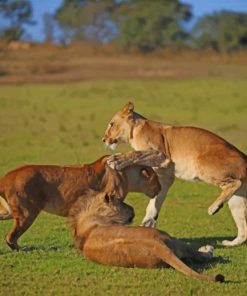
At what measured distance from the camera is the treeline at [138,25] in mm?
64062

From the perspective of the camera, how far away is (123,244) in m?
6.93

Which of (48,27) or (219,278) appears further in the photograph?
(48,27)

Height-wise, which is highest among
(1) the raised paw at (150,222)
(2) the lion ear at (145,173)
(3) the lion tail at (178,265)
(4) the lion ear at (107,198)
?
(2) the lion ear at (145,173)

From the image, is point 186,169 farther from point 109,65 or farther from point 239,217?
point 109,65

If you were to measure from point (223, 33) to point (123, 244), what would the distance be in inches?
2274

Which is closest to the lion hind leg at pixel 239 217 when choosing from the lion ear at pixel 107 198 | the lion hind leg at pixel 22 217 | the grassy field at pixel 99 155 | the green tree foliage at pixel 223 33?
the grassy field at pixel 99 155

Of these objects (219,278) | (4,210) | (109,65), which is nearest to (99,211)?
(4,210)

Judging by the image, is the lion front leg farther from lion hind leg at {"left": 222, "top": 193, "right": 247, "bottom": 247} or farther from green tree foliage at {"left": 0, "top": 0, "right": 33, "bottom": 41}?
green tree foliage at {"left": 0, "top": 0, "right": 33, "bottom": 41}

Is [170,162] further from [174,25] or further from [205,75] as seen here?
[174,25]

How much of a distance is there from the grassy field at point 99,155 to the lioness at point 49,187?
0.37 metres

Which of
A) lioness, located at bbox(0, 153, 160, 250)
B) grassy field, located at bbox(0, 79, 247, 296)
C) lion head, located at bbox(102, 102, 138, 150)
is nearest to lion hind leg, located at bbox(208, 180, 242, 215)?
grassy field, located at bbox(0, 79, 247, 296)

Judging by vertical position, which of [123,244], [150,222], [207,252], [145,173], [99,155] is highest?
[145,173]

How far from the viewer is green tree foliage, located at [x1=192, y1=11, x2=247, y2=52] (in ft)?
206

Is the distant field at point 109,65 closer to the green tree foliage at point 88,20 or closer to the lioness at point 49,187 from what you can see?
the green tree foliage at point 88,20
